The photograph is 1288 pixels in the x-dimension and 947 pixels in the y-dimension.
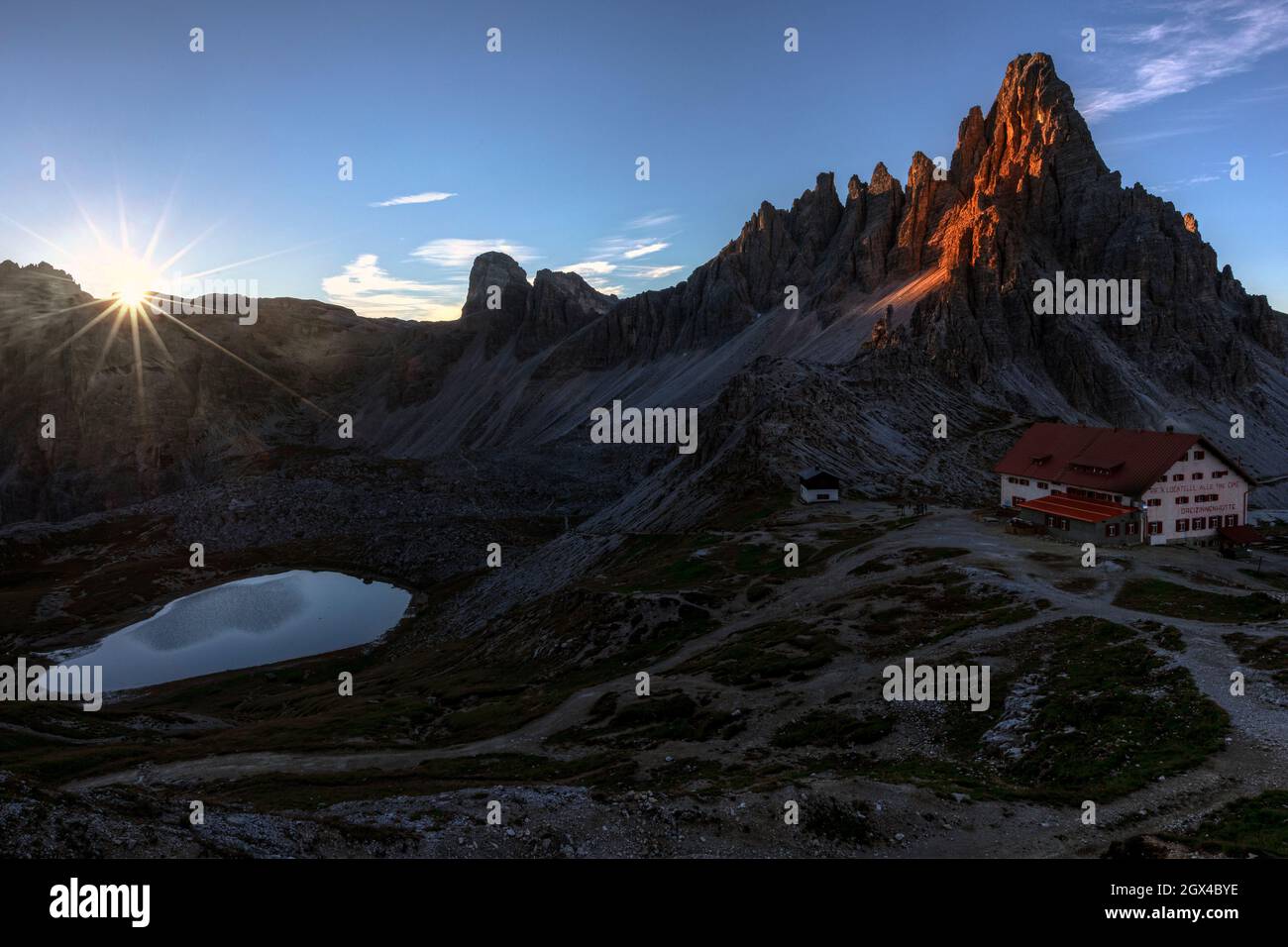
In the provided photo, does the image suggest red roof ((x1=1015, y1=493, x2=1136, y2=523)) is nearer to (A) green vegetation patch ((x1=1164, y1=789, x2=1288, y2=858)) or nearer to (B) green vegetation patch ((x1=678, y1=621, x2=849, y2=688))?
(B) green vegetation patch ((x1=678, y1=621, x2=849, y2=688))

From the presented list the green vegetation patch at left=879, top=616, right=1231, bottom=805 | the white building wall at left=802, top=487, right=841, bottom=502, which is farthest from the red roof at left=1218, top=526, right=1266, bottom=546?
the green vegetation patch at left=879, top=616, right=1231, bottom=805

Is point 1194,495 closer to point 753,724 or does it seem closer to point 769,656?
point 769,656

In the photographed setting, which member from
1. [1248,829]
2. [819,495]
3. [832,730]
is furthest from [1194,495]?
[1248,829]

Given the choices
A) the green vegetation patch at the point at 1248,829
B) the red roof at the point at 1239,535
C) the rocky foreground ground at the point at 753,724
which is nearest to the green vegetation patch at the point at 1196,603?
the rocky foreground ground at the point at 753,724
